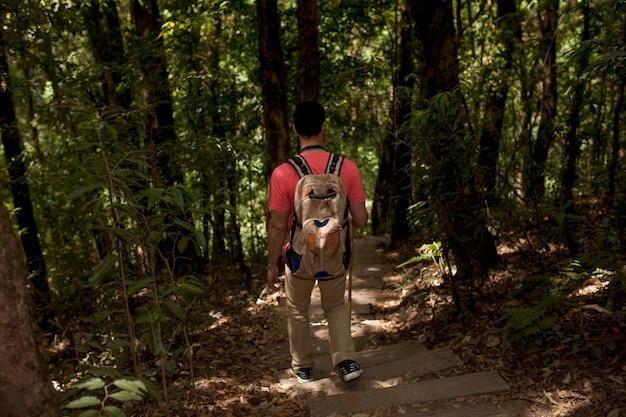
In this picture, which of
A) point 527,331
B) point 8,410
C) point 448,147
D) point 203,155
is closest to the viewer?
point 8,410

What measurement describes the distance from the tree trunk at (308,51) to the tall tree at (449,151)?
186cm

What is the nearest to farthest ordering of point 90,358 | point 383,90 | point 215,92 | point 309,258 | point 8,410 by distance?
point 8,410
point 309,258
point 90,358
point 215,92
point 383,90

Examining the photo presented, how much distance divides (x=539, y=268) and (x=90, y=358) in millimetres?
4876

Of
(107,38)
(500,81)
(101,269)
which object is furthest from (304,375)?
(107,38)

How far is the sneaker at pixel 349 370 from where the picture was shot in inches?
164

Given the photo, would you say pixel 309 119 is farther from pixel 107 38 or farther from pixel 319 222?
pixel 107 38

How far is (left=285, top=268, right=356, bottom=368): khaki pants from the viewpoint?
418 cm

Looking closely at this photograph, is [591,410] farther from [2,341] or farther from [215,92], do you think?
[215,92]

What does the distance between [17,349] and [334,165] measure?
99.1 inches

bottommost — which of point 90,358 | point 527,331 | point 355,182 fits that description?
point 90,358

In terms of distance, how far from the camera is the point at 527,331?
4.19 m

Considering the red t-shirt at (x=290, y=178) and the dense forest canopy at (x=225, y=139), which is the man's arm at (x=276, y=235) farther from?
the dense forest canopy at (x=225, y=139)

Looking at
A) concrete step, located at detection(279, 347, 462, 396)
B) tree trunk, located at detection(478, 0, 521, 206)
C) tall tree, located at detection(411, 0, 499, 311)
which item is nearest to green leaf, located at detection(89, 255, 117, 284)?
concrete step, located at detection(279, 347, 462, 396)

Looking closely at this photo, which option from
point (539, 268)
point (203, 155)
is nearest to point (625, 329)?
point (539, 268)
